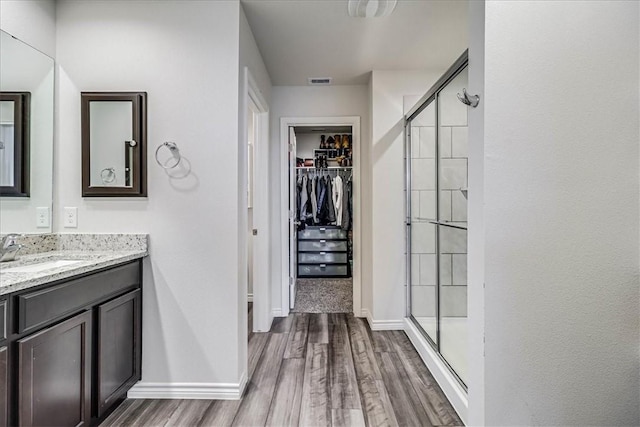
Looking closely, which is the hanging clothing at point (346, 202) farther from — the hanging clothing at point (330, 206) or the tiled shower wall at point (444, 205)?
the tiled shower wall at point (444, 205)

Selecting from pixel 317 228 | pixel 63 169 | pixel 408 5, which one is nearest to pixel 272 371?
pixel 63 169

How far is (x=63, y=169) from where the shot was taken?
2033 mm

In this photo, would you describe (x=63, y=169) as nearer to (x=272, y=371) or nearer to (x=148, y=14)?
(x=148, y=14)

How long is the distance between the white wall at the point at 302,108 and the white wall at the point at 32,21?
75.0 inches

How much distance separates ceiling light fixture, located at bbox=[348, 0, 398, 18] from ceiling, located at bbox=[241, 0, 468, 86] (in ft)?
0.85

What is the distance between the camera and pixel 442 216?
2.57 meters

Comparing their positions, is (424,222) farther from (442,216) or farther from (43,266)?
(43,266)

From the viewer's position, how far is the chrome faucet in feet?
5.34

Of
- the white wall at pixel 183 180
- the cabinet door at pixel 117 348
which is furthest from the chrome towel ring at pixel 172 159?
the cabinet door at pixel 117 348

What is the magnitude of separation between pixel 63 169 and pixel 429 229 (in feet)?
8.51

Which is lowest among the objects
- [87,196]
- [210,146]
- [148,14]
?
[87,196]

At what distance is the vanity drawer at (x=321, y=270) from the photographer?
582cm

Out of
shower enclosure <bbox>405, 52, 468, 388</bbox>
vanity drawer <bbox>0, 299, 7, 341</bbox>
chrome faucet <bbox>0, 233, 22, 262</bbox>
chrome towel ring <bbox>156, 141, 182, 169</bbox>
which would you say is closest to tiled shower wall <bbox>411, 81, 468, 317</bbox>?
shower enclosure <bbox>405, 52, 468, 388</bbox>

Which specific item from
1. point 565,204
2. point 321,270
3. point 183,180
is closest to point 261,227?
point 183,180
